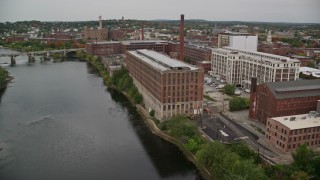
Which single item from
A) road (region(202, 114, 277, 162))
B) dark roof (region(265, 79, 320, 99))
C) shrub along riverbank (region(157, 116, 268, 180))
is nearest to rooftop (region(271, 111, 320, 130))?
road (region(202, 114, 277, 162))

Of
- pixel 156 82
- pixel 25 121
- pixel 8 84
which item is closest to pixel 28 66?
pixel 8 84

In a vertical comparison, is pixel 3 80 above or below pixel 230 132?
above

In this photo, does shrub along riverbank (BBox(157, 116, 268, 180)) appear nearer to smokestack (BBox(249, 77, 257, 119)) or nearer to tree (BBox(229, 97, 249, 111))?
smokestack (BBox(249, 77, 257, 119))

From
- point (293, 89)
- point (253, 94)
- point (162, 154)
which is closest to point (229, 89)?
point (253, 94)

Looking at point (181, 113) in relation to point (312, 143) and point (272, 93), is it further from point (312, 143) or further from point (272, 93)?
point (312, 143)

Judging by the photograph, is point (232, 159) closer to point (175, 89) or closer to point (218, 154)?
point (218, 154)
